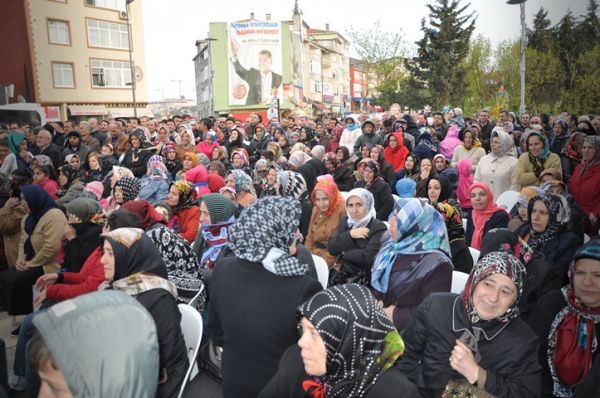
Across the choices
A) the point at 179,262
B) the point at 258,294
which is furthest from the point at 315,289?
the point at 179,262

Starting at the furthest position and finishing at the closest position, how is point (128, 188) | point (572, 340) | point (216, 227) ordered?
point (128, 188) → point (216, 227) → point (572, 340)

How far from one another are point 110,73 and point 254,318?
109 feet

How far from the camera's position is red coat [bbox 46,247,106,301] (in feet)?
10.2

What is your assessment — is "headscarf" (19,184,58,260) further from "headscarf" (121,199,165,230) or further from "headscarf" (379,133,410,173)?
"headscarf" (379,133,410,173)

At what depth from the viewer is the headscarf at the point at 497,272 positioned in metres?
2.04

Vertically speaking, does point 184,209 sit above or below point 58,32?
below

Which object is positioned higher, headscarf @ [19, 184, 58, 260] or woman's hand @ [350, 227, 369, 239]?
headscarf @ [19, 184, 58, 260]

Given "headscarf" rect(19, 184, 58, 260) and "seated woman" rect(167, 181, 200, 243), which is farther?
"seated woman" rect(167, 181, 200, 243)

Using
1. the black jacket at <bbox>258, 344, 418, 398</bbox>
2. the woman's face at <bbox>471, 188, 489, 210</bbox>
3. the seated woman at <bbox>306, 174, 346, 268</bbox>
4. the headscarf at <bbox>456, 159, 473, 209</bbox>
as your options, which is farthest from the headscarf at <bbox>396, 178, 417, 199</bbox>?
the black jacket at <bbox>258, 344, 418, 398</bbox>

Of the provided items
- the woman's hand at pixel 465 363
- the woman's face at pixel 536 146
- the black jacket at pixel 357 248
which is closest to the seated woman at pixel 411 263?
the black jacket at pixel 357 248

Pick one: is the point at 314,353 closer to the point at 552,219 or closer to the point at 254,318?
the point at 254,318

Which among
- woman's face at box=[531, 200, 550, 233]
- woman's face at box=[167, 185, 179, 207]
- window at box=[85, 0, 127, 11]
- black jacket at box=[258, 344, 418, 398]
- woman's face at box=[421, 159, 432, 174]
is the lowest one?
black jacket at box=[258, 344, 418, 398]

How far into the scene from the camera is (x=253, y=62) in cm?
4434

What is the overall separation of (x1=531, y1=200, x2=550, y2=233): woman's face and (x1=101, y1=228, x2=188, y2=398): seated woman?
287 cm
